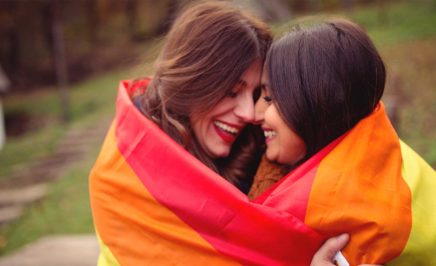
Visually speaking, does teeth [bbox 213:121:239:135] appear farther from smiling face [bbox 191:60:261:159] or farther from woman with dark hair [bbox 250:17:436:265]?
woman with dark hair [bbox 250:17:436:265]

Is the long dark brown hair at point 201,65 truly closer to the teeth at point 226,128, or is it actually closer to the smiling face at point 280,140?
the teeth at point 226,128

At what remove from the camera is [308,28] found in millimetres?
2254

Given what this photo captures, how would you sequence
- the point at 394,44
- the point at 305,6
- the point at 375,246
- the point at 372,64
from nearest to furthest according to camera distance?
the point at 375,246
the point at 372,64
the point at 394,44
the point at 305,6

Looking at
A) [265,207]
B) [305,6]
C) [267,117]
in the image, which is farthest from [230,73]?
[305,6]

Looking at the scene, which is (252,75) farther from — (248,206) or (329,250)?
(329,250)

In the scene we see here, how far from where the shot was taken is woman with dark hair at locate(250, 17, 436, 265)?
195cm

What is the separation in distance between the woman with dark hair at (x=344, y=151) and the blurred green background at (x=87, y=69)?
36 centimetres

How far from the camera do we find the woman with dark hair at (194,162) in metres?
2.10

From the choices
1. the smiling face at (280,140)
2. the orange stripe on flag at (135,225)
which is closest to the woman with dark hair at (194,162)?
the orange stripe on flag at (135,225)

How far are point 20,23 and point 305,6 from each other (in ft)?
32.8

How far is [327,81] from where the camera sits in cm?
209

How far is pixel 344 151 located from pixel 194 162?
56 centimetres

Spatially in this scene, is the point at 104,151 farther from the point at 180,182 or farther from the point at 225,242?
the point at 225,242

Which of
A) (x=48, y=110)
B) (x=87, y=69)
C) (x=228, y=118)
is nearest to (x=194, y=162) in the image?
(x=228, y=118)
